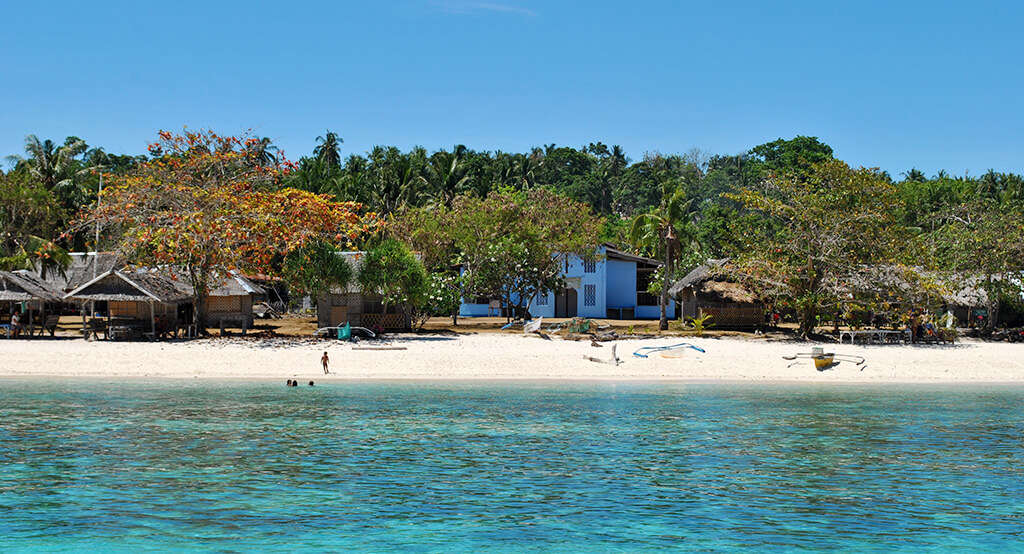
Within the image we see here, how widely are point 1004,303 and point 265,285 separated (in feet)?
132

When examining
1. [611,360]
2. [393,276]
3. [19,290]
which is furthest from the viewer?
[393,276]

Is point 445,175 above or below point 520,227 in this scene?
above

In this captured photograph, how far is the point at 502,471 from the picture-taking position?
16562 millimetres

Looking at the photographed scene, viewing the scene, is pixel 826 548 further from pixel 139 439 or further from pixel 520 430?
pixel 139 439

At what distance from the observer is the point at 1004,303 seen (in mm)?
41750

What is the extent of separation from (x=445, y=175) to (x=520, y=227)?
69.5 feet

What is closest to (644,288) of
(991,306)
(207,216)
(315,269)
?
(991,306)

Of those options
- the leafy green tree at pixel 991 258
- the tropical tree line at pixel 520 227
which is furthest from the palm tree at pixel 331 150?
the leafy green tree at pixel 991 258

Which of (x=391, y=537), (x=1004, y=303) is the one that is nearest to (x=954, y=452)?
(x=391, y=537)

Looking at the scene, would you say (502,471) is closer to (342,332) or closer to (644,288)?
(342,332)

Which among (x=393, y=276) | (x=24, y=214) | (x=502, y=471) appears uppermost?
(x=24, y=214)

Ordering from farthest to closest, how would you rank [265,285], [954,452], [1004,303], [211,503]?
[265,285] < [1004,303] < [954,452] < [211,503]

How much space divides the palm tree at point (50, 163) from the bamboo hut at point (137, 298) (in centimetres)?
2242

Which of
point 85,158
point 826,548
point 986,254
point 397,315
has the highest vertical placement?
point 85,158
